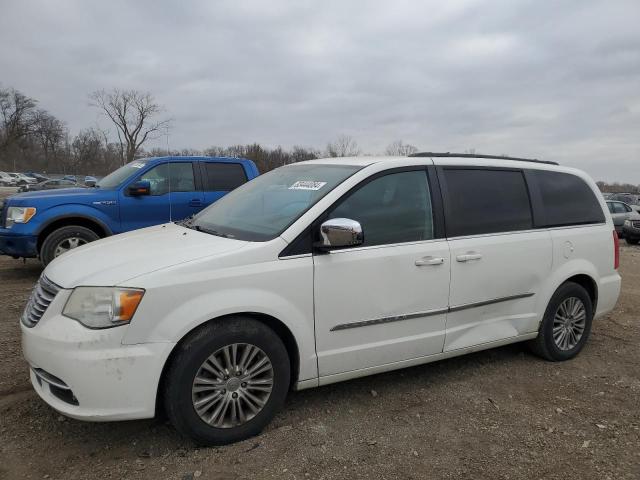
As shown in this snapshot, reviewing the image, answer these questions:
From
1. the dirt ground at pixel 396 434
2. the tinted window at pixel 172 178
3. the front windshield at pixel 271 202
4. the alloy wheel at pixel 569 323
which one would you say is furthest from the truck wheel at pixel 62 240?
the alloy wheel at pixel 569 323

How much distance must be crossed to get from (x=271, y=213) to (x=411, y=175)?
1.07 meters

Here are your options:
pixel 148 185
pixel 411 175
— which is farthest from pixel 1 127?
pixel 411 175

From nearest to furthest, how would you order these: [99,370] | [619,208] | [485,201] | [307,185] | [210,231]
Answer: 1. [99,370]
2. [210,231]
3. [307,185]
4. [485,201]
5. [619,208]

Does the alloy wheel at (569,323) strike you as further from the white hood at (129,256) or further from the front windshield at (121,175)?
the front windshield at (121,175)

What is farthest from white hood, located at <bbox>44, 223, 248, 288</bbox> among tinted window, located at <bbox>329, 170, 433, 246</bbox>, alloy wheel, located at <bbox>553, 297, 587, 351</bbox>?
alloy wheel, located at <bbox>553, 297, 587, 351</bbox>

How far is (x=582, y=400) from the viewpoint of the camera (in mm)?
3814

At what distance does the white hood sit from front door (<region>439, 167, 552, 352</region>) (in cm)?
169

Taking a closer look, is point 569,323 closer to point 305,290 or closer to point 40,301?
point 305,290

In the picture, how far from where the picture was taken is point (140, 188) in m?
7.34

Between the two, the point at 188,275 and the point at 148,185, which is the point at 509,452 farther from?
the point at 148,185

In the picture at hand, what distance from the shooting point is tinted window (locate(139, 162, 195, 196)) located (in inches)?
306

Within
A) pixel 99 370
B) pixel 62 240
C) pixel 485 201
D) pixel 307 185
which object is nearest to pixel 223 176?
pixel 62 240

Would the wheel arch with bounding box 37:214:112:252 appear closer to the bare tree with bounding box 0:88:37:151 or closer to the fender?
the fender

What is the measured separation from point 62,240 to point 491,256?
5.84 m
